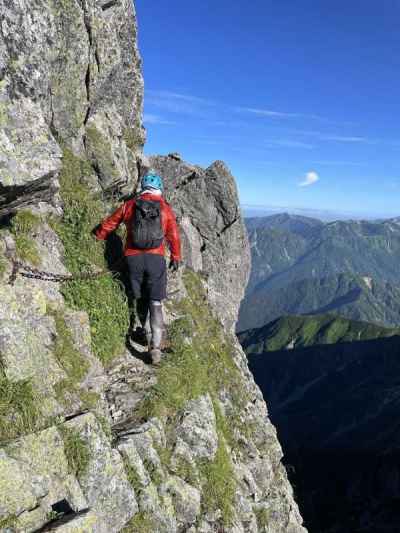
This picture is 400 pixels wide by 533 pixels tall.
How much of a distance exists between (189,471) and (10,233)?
877cm

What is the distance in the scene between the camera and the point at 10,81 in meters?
10.1

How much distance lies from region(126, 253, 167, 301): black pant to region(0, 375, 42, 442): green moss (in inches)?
223

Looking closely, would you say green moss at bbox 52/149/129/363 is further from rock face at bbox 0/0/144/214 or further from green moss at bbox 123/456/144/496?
green moss at bbox 123/456/144/496

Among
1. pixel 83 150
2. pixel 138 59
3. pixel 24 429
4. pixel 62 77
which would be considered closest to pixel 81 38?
pixel 62 77

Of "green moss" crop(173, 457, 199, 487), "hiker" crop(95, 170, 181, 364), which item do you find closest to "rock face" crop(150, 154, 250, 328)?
"hiker" crop(95, 170, 181, 364)

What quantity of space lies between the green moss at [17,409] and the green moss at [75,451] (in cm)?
69

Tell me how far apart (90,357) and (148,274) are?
3.36m

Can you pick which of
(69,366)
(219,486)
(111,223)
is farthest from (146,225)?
(219,486)

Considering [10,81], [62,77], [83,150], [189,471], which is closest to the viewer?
[10,81]

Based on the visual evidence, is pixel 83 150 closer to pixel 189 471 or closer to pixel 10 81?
pixel 10 81

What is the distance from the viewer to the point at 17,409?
29.8ft

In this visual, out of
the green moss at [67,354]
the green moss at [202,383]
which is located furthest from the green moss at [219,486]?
the green moss at [67,354]

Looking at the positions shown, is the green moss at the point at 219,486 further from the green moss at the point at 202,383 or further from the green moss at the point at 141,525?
the green moss at the point at 141,525

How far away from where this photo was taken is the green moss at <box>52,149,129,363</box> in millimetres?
13703
